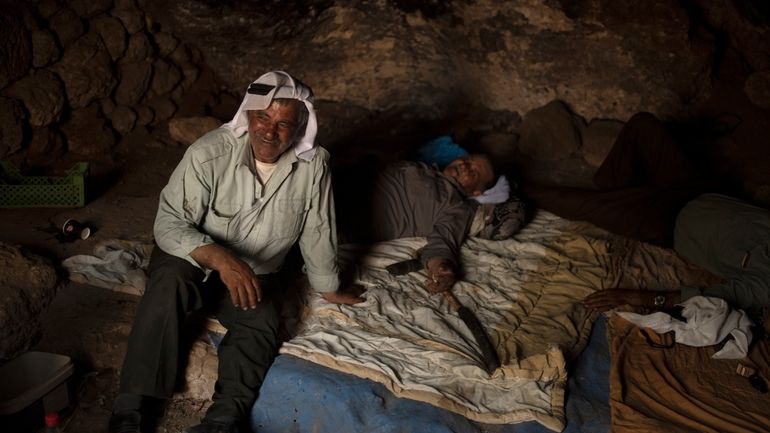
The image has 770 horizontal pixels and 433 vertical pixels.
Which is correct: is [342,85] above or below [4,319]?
above

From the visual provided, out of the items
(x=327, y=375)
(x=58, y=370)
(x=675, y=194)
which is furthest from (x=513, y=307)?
(x=58, y=370)

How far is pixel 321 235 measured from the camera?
3254 mm

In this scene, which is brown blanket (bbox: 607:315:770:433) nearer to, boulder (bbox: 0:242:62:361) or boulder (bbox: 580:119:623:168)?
boulder (bbox: 580:119:623:168)

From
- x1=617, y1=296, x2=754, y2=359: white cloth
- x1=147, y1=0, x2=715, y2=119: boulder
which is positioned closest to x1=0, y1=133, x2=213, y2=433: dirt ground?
x1=147, y1=0, x2=715, y2=119: boulder

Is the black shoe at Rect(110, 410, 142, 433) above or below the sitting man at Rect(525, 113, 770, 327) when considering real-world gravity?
below

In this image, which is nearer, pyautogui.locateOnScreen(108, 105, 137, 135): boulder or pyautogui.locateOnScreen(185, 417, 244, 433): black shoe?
pyautogui.locateOnScreen(185, 417, 244, 433): black shoe

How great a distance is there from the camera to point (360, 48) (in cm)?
589

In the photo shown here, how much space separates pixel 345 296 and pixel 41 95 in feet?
9.71

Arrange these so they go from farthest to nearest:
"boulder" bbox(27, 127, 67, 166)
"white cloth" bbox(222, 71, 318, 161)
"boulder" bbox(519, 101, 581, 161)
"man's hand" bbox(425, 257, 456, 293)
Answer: "boulder" bbox(519, 101, 581, 161) → "boulder" bbox(27, 127, 67, 166) → "man's hand" bbox(425, 257, 456, 293) → "white cloth" bbox(222, 71, 318, 161)

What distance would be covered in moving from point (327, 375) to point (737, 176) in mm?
3719

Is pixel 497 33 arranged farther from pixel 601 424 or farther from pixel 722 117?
pixel 601 424

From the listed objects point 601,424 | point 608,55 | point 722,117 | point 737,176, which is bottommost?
point 601,424

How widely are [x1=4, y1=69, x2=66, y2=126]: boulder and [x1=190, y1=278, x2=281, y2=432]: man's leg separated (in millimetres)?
2700

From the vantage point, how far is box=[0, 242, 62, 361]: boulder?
3174 mm
